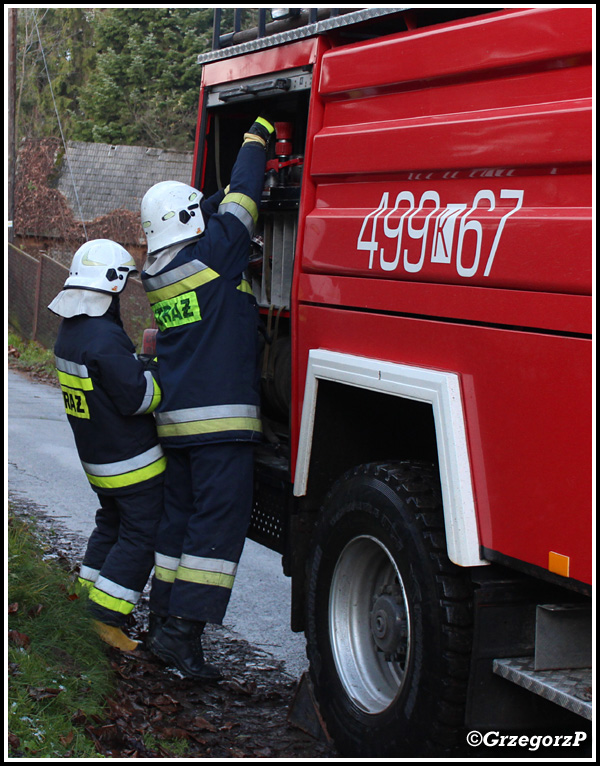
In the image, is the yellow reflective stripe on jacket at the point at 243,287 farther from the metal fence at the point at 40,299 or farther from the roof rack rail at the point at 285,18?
the metal fence at the point at 40,299

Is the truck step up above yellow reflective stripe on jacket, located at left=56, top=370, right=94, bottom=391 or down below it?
below

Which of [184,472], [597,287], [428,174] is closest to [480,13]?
[428,174]

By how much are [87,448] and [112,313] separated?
0.68m

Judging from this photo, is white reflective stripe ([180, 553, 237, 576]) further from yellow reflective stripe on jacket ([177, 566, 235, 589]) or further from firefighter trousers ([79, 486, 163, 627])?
firefighter trousers ([79, 486, 163, 627])

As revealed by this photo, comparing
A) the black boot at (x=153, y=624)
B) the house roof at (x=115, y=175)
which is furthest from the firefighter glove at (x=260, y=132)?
the house roof at (x=115, y=175)

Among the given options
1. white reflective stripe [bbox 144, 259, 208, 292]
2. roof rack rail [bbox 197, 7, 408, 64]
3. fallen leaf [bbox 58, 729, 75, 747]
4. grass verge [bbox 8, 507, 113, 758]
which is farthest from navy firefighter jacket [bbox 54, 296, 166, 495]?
fallen leaf [bbox 58, 729, 75, 747]

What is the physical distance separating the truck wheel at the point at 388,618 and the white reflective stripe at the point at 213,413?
2.79 feet

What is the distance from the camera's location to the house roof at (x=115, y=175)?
74.5 ft

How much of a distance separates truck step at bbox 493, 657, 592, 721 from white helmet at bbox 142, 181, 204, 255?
2.39 m

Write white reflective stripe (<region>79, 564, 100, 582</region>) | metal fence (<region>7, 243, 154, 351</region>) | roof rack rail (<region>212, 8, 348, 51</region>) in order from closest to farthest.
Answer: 1. roof rack rail (<region>212, 8, 348, 51</region>)
2. white reflective stripe (<region>79, 564, 100, 582</region>)
3. metal fence (<region>7, 243, 154, 351</region>)

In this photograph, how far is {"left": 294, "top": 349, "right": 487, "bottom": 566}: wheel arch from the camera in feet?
9.14

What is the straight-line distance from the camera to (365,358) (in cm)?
330

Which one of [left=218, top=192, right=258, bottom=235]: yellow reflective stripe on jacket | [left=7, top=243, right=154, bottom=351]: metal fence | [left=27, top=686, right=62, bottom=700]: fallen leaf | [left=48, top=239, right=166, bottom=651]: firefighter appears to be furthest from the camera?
[left=7, top=243, right=154, bottom=351]: metal fence

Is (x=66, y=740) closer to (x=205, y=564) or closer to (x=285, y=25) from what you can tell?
(x=205, y=564)
